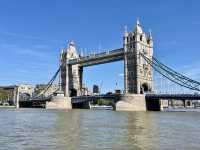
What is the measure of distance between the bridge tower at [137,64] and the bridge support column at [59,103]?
22.8 m

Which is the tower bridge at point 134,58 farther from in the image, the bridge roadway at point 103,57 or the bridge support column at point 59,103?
the bridge support column at point 59,103

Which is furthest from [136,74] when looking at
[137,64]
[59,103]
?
[59,103]

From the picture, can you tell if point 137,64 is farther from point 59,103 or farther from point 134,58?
point 59,103

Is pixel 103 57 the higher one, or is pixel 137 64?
pixel 103 57

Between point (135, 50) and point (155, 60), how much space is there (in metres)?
7.01

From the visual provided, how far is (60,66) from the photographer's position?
526ft

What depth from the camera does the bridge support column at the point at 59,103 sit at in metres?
135

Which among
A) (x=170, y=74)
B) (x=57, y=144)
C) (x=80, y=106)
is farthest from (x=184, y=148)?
(x=80, y=106)

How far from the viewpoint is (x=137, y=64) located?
121500 millimetres

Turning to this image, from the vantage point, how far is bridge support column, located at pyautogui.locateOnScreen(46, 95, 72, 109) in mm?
135250

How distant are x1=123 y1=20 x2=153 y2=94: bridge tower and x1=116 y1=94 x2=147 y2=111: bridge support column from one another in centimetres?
948

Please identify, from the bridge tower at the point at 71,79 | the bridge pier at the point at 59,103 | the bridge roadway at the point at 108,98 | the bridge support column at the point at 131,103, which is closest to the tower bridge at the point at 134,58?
the bridge roadway at the point at 108,98

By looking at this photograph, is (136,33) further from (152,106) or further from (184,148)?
(184,148)

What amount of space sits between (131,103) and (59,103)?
34732mm
